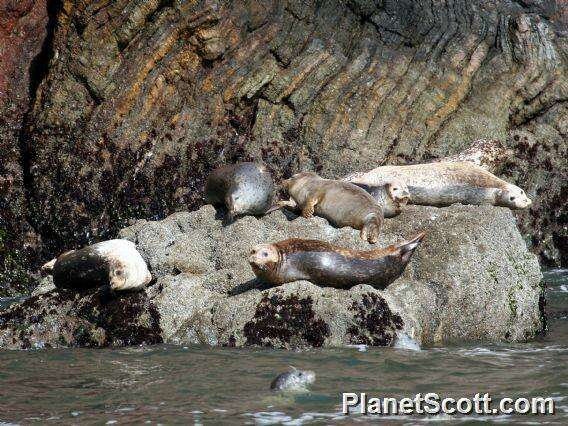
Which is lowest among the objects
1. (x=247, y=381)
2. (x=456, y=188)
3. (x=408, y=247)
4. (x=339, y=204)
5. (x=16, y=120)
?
(x=247, y=381)

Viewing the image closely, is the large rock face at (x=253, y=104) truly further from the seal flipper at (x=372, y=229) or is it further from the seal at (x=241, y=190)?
the seal flipper at (x=372, y=229)

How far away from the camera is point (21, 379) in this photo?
618 cm

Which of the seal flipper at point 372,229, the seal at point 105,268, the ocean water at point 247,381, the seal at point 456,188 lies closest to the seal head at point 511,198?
the seal at point 456,188

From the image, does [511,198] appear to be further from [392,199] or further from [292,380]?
[292,380]

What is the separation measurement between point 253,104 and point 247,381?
6.39m

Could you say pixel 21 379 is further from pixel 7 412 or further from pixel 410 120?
pixel 410 120

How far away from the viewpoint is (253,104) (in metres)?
11.8

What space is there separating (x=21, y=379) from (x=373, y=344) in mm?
2568

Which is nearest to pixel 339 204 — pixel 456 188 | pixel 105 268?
pixel 456 188

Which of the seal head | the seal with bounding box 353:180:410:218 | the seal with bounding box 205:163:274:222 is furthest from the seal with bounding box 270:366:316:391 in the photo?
the seal head

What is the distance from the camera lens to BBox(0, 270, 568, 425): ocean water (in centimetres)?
517

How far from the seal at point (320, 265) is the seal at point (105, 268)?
1.07 metres

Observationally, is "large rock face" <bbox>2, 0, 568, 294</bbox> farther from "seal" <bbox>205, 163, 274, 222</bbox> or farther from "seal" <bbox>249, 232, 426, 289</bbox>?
"seal" <bbox>249, 232, 426, 289</bbox>

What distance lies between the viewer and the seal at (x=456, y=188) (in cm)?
903
